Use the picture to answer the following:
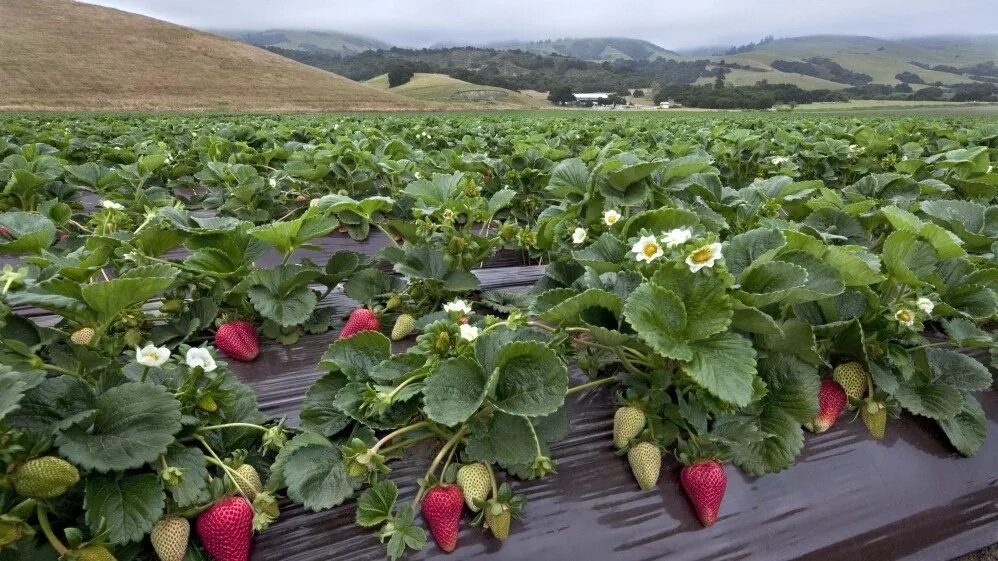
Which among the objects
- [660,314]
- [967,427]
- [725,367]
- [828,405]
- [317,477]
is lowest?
[967,427]

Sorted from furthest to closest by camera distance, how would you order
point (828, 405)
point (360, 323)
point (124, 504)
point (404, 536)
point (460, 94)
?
point (460, 94), point (360, 323), point (828, 405), point (404, 536), point (124, 504)

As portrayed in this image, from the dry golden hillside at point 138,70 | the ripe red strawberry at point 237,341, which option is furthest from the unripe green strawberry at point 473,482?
→ the dry golden hillside at point 138,70

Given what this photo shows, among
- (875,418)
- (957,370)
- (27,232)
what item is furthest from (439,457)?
(27,232)

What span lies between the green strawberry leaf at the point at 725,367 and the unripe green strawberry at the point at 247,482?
1.09 m

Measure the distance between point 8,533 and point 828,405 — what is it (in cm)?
213

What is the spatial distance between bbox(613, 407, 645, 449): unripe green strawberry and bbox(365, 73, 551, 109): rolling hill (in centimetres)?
5500

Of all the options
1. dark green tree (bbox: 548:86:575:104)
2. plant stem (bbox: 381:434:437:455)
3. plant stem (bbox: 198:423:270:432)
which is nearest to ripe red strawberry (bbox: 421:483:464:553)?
plant stem (bbox: 381:434:437:455)

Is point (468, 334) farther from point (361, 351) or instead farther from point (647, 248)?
point (647, 248)

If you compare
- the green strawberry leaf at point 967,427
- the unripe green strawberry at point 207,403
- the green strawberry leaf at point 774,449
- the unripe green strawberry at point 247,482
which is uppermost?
the unripe green strawberry at point 207,403

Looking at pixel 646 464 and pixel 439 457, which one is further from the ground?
pixel 439 457

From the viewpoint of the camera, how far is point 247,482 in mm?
1358

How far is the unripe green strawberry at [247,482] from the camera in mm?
1363

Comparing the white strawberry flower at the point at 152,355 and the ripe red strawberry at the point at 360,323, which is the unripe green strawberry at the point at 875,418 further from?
the white strawberry flower at the point at 152,355

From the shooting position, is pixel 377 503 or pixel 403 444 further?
pixel 403 444
